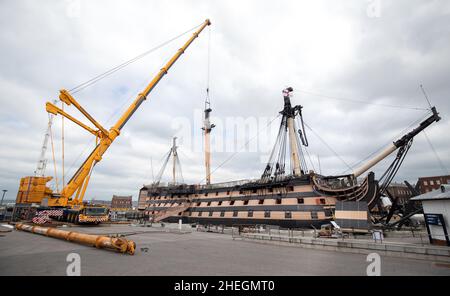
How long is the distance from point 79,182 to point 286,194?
81.3 ft

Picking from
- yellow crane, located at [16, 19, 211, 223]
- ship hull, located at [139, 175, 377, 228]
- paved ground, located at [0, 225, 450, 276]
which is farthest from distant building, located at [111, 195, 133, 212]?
paved ground, located at [0, 225, 450, 276]

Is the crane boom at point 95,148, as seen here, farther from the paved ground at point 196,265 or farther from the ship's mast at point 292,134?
the ship's mast at point 292,134

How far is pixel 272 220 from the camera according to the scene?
26297 mm

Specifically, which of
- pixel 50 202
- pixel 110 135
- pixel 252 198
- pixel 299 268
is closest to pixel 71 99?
pixel 110 135

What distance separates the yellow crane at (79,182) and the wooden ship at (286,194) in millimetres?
13406

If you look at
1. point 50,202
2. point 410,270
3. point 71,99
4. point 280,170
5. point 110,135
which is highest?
point 71,99

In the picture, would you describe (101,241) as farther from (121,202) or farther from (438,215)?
(121,202)

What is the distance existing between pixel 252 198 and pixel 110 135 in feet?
67.8

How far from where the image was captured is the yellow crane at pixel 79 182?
24188 mm

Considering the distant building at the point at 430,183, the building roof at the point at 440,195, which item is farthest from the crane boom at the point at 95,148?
the distant building at the point at 430,183

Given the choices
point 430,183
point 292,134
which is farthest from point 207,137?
point 430,183
